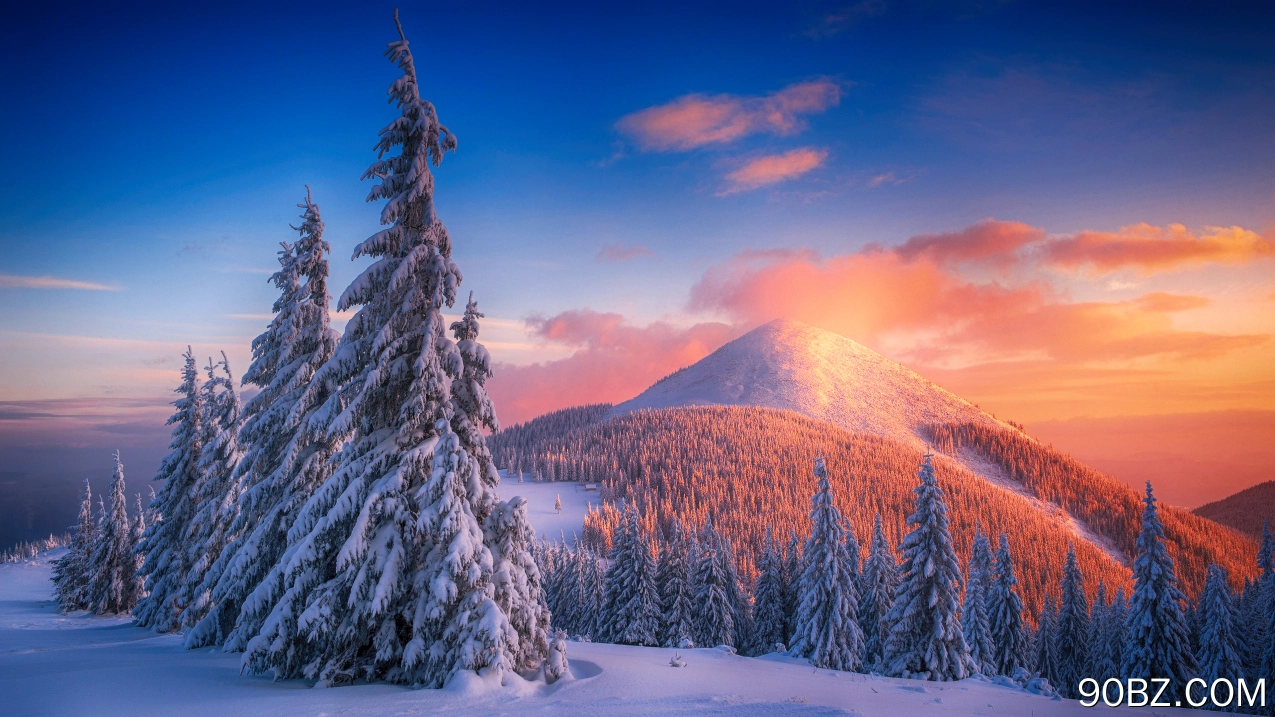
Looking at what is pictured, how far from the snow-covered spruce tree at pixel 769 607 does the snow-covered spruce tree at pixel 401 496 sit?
4676cm

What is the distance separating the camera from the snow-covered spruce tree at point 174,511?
30.9 meters

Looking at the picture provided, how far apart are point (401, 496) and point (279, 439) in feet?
34.4

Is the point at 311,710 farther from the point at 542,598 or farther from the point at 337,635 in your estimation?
the point at 542,598

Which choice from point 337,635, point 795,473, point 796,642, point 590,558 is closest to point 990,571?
point 796,642

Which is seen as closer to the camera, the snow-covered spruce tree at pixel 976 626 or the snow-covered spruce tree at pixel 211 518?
the snow-covered spruce tree at pixel 211 518

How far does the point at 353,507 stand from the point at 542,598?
493cm

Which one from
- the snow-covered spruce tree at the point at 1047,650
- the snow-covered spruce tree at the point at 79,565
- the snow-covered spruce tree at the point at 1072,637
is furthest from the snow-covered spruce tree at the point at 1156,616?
the snow-covered spruce tree at the point at 79,565

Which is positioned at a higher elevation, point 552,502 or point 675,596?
point 675,596

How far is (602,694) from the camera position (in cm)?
1177

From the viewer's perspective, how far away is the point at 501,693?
1170 cm

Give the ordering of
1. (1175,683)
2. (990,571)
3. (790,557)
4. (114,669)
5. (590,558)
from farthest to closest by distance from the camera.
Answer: (590,558)
(790,557)
(990,571)
(1175,683)
(114,669)

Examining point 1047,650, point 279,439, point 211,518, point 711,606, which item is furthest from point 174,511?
point 1047,650

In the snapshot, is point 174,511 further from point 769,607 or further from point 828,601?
point 769,607

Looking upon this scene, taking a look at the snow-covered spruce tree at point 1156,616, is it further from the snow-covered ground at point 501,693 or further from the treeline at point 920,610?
the snow-covered ground at point 501,693
